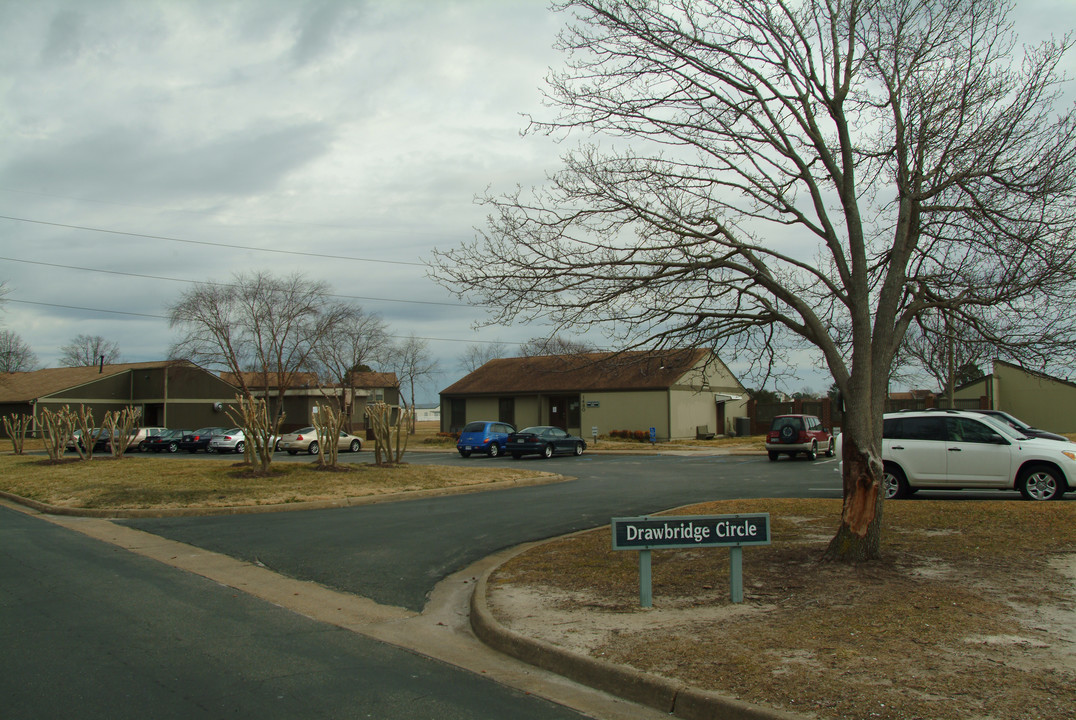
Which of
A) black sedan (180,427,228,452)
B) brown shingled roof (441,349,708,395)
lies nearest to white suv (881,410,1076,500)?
brown shingled roof (441,349,708,395)

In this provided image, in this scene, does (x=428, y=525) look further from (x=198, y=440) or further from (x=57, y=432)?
(x=198, y=440)

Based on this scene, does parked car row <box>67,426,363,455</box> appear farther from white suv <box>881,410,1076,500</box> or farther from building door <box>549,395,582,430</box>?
white suv <box>881,410,1076,500</box>

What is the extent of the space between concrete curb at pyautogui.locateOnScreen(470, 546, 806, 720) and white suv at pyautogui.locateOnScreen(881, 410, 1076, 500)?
9219mm

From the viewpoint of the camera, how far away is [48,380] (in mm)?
59750

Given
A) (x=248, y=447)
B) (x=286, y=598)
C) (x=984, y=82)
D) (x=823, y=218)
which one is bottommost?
(x=286, y=598)

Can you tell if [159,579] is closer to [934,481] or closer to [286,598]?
[286,598]

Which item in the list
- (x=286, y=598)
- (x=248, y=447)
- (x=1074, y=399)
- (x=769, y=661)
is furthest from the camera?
(x=1074, y=399)

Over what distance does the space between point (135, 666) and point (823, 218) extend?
7.79 metres

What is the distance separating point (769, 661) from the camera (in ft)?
18.0

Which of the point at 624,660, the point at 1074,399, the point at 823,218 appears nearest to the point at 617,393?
the point at 1074,399

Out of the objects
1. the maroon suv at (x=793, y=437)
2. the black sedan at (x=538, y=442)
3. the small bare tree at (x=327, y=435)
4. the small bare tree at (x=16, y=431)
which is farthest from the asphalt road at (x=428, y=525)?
the small bare tree at (x=16, y=431)

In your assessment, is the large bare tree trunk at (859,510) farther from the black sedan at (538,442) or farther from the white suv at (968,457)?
the black sedan at (538,442)

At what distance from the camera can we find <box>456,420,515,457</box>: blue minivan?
111 ft

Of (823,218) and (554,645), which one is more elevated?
(823,218)
